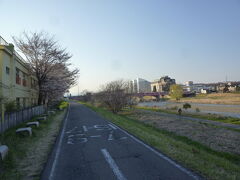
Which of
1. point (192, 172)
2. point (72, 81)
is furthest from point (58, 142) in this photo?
point (72, 81)

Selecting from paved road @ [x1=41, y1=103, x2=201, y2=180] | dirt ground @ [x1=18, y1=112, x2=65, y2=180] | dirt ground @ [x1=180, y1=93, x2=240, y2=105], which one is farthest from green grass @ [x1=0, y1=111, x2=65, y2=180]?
dirt ground @ [x1=180, y1=93, x2=240, y2=105]

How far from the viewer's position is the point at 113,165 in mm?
6215

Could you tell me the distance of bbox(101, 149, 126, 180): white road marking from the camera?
211 inches

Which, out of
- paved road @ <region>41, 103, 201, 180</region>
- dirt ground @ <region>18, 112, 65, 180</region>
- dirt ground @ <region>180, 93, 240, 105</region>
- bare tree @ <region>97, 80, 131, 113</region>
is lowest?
paved road @ <region>41, 103, 201, 180</region>

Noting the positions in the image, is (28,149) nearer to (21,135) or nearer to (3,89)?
(21,135)

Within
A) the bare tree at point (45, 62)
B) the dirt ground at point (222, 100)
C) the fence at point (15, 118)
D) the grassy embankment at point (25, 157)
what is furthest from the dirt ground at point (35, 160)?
the dirt ground at point (222, 100)

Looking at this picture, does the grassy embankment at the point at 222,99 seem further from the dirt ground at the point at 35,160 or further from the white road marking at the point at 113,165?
the dirt ground at the point at 35,160

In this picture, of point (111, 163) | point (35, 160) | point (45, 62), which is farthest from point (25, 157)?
point (45, 62)

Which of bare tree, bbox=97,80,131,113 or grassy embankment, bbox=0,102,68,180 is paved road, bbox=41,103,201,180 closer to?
grassy embankment, bbox=0,102,68,180

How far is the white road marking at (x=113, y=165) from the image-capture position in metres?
5.36

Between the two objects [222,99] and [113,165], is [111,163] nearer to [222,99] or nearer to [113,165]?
[113,165]

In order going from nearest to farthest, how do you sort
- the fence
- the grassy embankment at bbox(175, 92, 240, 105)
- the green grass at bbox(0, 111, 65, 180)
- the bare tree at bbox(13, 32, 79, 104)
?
the green grass at bbox(0, 111, 65, 180)
the fence
the bare tree at bbox(13, 32, 79, 104)
the grassy embankment at bbox(175, 92, 240, 105)

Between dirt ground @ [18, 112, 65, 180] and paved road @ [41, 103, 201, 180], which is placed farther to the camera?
dirt ground @ [18, 112, 65, 180]

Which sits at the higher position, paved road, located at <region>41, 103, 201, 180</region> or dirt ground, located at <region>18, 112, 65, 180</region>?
dirt ground, located at <region>18, 112, 65, 180</region>
